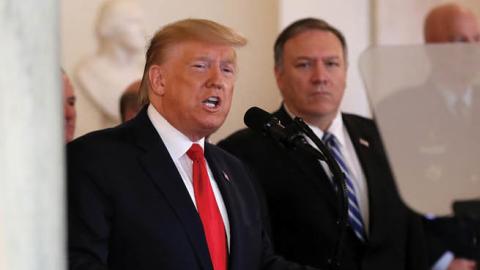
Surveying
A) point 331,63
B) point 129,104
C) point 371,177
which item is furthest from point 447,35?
point 129,104

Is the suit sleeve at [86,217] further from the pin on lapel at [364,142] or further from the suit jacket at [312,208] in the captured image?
the pin on lapel at [364,142]

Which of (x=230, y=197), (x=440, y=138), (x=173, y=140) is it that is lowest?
(x=230, y=197)

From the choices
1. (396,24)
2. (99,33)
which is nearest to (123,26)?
(99,33)

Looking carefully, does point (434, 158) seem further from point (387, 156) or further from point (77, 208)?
point (77, 208)

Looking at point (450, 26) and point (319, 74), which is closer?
point (450, 26)

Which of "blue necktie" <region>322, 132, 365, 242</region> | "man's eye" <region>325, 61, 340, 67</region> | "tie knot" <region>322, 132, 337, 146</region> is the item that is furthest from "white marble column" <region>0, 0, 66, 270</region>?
"man's eye" <region>325, 61, 340, 67</region>

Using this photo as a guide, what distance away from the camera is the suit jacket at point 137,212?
178 cm

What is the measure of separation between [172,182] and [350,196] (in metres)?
0.61

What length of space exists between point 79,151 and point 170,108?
0.70 feet

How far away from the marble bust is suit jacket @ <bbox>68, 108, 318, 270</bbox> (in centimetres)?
162

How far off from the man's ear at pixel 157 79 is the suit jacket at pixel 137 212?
83 mm

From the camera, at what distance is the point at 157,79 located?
2.02 m

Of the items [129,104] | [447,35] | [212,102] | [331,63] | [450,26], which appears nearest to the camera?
[447,35]

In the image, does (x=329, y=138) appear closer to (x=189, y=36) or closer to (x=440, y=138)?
(x=189, y=36)
